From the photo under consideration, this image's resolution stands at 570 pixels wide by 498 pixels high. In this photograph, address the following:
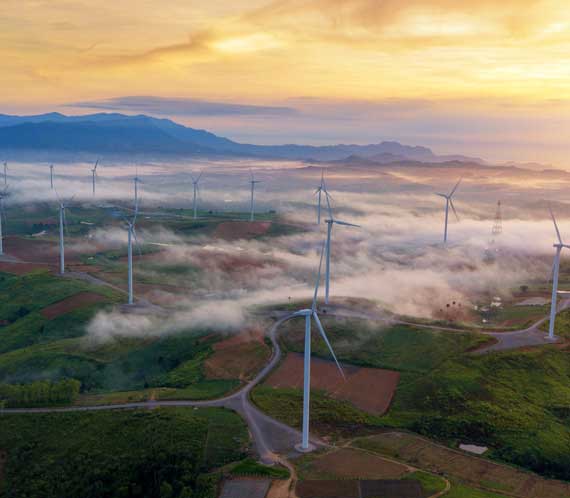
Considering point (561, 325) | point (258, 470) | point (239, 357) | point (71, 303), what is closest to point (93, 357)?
point (239, 357)

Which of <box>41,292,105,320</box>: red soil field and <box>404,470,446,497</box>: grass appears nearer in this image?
<box>404,470,446,497</box>: grass

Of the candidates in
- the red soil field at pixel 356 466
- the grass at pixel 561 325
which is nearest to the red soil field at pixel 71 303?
the red soil field at pixel 356 466

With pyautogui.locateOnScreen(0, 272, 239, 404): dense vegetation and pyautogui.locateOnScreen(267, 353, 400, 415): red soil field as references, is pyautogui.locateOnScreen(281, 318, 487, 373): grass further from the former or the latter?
pyautogui.locateOnScreen(0, 272, 239, 404): dense vegetation

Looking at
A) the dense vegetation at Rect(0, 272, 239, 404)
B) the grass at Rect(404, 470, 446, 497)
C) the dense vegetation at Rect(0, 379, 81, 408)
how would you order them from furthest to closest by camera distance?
the dense vegetation at Rect(0, 272, 239, 404) < the dense vegetation at Rect(0, 379, 81, 408) < the grass at Rect(404, 470, 446, 497)

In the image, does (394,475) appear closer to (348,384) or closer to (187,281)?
(348,384)

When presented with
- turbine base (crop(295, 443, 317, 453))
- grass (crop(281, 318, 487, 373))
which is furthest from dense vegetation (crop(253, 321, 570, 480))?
turbine base (crop(295, 443, 317, 453))

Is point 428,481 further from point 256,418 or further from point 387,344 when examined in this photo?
point 387,344

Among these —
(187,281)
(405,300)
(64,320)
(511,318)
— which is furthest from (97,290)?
(511,318)
